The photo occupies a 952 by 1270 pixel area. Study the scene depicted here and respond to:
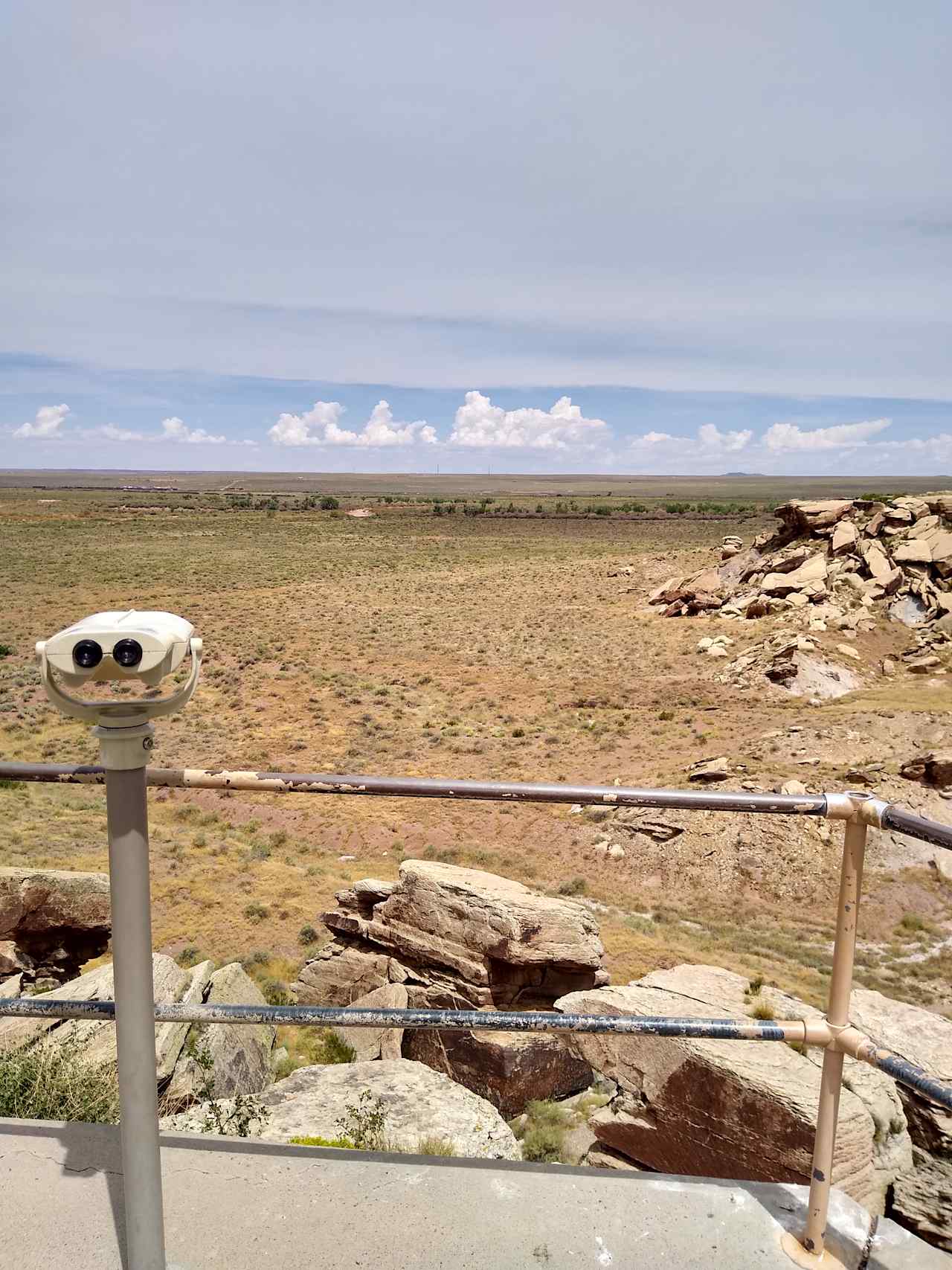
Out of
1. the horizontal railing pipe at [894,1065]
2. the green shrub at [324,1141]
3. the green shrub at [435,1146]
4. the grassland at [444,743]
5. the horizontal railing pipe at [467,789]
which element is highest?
the horizontal railing pipe at [467,789]

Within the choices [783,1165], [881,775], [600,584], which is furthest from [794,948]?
[600,584]

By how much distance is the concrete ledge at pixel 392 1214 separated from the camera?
228 cm

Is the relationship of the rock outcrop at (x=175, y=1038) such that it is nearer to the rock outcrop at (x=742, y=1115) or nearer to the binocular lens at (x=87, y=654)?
the rock outcrop at (x=742, y=1115)

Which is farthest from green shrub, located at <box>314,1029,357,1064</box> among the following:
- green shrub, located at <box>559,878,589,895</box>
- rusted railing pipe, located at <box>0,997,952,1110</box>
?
green shrub, located at <box>559,878,589,895</box>

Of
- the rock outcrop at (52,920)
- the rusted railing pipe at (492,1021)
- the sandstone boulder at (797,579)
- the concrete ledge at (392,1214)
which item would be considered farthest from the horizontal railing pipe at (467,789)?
the sandstone boulder at (797,579)

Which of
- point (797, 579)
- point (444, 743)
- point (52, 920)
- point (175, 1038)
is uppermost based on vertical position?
point (797, 579)

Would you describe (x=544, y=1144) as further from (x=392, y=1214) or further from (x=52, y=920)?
(x=52, y=920)

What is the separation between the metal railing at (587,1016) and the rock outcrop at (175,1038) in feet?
5.61

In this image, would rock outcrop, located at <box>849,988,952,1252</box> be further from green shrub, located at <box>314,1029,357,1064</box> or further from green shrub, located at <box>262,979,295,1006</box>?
green shrub, located at <box>262,979,295,1006</box>

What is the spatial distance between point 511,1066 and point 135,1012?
3792 mm

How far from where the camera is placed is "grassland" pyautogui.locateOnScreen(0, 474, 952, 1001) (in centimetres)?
1088

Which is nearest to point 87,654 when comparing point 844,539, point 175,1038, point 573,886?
point 175,1038

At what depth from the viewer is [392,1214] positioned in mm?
2416

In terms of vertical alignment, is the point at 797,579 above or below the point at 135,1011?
below
